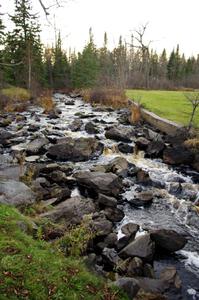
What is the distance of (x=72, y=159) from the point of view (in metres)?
14.5

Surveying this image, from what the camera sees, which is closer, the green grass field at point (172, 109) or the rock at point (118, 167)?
the rock at point (118, 167)

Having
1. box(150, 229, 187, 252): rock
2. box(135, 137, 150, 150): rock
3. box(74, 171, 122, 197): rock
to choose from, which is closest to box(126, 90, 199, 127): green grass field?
box(135, 137, 150, 150): rock

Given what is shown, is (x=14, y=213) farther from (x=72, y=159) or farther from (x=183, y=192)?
(x=72, y=159)

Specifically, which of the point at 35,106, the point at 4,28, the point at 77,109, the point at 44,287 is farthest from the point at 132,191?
the point at 4,28

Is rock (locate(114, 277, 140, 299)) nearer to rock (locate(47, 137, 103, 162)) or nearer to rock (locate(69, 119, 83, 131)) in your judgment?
rock (locate(47, 137, 103, 162))

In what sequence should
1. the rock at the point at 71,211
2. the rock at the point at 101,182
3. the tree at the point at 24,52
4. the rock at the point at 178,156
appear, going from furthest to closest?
the tree at the point at 24,52, the rock at the point at 178,156, the rock at the point at 101,182, the rock at the point at 71,211

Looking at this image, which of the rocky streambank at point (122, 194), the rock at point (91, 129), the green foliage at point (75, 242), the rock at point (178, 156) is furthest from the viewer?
the rock at point (91, 129)

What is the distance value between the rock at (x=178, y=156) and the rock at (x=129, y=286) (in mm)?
9207

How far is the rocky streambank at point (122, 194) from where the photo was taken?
22.5 feet

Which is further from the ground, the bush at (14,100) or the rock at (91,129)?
the bush at (14,100)

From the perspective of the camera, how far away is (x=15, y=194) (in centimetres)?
834

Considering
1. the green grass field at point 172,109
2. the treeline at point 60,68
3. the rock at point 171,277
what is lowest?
the rock at point 171,277

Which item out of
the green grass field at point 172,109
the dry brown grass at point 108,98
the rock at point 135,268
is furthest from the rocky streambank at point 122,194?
the dry brown grass at point 108,98

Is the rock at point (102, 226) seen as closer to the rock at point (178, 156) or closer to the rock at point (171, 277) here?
the rock at point (171, 277)
